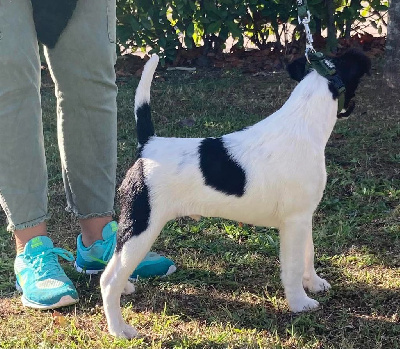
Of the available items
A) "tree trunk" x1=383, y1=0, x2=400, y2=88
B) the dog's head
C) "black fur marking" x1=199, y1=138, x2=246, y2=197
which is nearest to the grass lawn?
"black fur marking" x1=199, y1=138, x2=246, y2=197

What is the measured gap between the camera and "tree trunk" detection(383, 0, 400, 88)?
5.27 meters

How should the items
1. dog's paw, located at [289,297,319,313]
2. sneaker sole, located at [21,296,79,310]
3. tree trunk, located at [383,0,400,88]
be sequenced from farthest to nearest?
tree trunk, located at [383,0,400,88]
sneaker sole, located at [21,296,79,310]
dog's paw, located at [289,297,319,313]

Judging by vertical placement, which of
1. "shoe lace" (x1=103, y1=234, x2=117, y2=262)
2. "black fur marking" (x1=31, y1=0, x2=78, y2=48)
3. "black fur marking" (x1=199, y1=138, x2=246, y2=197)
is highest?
"black fur marking" (x1=31, y1=0, x2=78, y2=48)

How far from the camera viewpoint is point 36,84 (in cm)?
286

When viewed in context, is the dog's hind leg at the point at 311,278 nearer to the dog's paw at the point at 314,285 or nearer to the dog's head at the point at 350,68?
the dog's paw at the point at 314,285

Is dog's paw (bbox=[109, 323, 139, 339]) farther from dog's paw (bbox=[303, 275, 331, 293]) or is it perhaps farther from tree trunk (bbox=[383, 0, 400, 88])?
tree trunk (bbox=[383, 0, 400, 88])

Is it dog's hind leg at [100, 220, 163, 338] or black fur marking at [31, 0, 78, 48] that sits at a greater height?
black fur marking at [31, 0, 78, 48]

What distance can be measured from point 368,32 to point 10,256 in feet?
18.9

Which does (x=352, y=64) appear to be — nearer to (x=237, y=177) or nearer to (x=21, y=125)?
(x=237, y=177)

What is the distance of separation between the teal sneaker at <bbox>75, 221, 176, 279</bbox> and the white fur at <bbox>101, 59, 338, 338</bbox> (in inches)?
20.6

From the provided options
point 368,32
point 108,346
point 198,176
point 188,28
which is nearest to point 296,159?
point 198,176

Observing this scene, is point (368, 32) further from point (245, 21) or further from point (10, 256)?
point (10, 256)

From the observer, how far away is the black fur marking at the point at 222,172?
248cm

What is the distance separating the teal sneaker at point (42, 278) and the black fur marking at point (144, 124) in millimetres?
757
